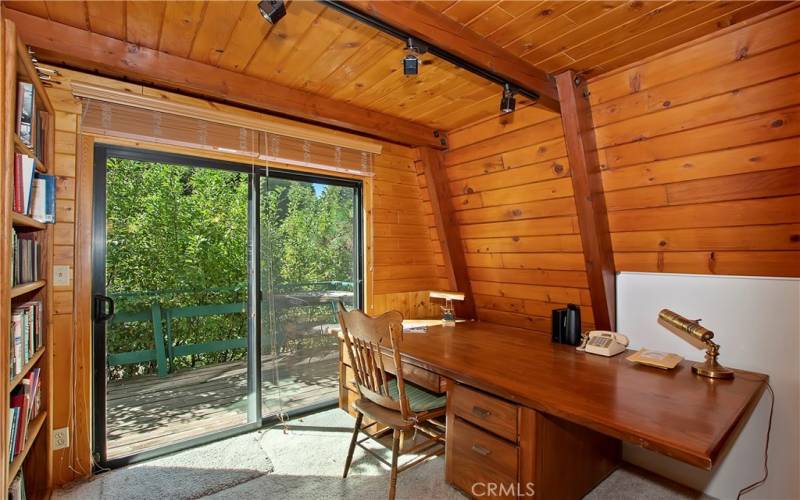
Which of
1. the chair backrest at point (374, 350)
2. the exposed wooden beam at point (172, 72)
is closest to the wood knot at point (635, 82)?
the exposed wooden beam at point (172, 72)

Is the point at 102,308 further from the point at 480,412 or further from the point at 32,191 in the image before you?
the point at 480,412

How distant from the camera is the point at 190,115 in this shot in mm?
2244

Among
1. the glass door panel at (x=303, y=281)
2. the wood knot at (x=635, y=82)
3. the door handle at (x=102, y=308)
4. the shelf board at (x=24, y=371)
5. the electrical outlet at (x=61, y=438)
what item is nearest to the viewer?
the shelf board at (x=24, y=371)

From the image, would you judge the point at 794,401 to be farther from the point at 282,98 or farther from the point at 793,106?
the point at 282,98

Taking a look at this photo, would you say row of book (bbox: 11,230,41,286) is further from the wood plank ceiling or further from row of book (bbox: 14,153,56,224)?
the wood plank ceiling

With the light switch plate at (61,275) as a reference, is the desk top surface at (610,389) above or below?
below

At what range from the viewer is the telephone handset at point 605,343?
2.12m

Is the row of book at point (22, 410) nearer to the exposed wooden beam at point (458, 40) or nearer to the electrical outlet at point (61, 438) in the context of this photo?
the electrical outlet at point (61, 438)

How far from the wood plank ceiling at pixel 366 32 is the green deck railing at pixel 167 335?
1439mm

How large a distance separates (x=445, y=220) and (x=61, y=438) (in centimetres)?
264

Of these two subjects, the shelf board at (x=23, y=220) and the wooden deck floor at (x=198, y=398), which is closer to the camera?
the shelf board at (x=23, y=220)

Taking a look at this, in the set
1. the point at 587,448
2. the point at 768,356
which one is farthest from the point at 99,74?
the point at 768,356

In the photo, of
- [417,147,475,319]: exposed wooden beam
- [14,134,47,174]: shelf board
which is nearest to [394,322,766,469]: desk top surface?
[417,147,475,319]: exposed wooden beam

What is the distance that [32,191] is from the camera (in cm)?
164
